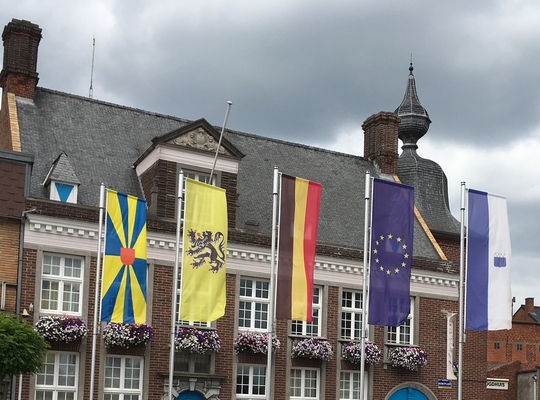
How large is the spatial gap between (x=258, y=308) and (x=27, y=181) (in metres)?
8.16

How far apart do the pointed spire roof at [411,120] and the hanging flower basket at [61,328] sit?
17.9 m

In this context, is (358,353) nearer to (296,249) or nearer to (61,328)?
(296,249)

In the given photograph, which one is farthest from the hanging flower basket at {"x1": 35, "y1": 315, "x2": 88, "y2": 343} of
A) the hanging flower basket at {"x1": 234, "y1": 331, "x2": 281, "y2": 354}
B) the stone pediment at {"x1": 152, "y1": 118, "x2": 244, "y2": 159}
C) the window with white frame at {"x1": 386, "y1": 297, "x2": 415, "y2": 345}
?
the window with white frame at {"x1": 386, "y1": 297, "x2": 415, "y2": 345}

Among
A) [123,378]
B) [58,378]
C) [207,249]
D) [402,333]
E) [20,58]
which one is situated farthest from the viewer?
[402,333]

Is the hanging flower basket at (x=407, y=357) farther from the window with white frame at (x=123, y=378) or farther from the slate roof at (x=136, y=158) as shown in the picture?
the window with white frame at (x=123, y=378)

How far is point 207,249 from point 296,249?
214cm

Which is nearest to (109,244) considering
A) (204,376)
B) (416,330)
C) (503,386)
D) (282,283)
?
(282,283)

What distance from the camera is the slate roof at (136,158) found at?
28.0 m

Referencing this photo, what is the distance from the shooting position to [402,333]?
30703mm

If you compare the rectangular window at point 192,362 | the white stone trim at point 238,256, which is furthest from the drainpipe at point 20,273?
the rectangular window at point 192,362

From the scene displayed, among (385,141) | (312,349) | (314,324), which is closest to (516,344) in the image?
(385,141)

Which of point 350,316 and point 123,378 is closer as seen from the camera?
point 123,378

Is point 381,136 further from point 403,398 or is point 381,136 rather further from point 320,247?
point 403,398

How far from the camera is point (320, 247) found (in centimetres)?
2916
